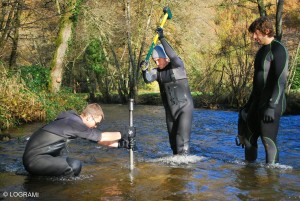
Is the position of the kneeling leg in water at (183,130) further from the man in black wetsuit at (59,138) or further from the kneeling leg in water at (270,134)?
the man in black wetsuit at (59,138)

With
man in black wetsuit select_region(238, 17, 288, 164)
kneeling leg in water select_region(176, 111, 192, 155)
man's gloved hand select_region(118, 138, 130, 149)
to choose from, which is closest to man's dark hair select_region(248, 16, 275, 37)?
man in black wetsuit select_region(238, 17, 288, 164)

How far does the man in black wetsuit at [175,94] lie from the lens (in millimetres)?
7410

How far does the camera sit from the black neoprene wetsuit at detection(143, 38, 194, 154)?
7414 millimetres

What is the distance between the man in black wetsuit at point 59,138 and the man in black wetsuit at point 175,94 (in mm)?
1864

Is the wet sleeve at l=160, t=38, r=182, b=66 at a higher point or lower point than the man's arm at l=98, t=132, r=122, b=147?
higher

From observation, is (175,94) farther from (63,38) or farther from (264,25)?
(63,38)

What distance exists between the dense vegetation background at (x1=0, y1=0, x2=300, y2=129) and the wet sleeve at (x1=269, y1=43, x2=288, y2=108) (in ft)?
34.3

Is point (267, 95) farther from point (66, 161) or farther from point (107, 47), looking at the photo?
→ point (107, 47)

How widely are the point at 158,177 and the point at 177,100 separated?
1632 millimetres

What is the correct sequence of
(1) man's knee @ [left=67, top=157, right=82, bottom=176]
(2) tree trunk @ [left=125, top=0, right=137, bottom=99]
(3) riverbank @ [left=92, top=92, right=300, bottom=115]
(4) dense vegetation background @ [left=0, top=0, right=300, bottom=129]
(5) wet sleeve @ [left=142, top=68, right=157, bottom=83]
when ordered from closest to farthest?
(1) man's knee @ [left=67, top=157, right=82, bottom=176], (5) wet sleeve @ [left=142, top=68, right=157, bottom=83], (4) dense vegetation background @ [left=0, top=0, right=300, bottom=129], (3) riverbank @ [left=92, top=92, right=300, bottom=115], (2) tree trunk @ [left=125, top=0, right=137, bottom=99]

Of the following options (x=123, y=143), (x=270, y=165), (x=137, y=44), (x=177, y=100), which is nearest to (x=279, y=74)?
(x=270, y=165)

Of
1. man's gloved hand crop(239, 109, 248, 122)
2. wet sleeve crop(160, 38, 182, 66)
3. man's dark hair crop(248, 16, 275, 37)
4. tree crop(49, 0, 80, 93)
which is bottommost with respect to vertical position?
man's gloved hand crop(239, 109, 248, 122)

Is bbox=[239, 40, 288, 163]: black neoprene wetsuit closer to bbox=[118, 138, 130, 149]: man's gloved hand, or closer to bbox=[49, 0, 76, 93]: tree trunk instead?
bbox=[118, 138, 130, 149]: man's gloved hand

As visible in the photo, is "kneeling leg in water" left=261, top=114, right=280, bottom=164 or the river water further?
"kneeling leg in water" left=261, top=114, right=280, bottom=164
